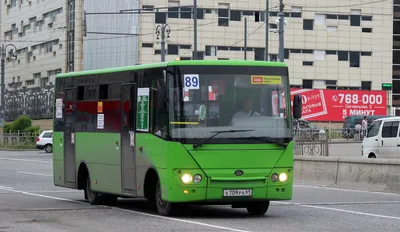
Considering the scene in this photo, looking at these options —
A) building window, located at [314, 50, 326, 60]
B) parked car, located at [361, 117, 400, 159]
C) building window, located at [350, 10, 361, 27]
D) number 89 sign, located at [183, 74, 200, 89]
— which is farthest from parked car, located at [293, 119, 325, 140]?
building window, located at [350, 10, 361, 27]

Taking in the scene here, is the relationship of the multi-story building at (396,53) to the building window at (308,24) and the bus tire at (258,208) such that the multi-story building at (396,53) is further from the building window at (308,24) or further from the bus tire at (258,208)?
the bus tire at (258,208)

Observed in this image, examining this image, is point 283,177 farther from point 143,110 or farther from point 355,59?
point 355,59

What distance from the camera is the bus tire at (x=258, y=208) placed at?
16.8 metres

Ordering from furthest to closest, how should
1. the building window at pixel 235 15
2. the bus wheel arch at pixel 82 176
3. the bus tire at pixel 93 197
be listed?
1. the building window at pixel 235 15
2. the bus wheel arch at pixel 82 176
3. the bus tire at pixel 93 197

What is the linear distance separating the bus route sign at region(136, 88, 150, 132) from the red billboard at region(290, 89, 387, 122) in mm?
69775

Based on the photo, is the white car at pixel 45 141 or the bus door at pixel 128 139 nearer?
the bus door at pixel 128 139

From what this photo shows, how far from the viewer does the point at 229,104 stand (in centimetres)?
1584

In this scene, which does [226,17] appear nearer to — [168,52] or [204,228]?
[168,52]

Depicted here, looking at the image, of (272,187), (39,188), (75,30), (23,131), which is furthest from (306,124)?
(272,187)

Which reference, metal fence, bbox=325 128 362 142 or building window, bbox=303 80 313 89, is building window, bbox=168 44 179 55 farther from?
metal fence, bbox=325 128 362 142

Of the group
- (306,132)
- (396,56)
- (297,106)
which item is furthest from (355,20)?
(297,106)

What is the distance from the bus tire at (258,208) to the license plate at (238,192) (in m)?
1.01

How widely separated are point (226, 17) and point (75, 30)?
13.9 metres

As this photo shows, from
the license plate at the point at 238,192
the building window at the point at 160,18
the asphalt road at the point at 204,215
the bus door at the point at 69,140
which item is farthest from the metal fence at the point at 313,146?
the building window at the point at 160,18
